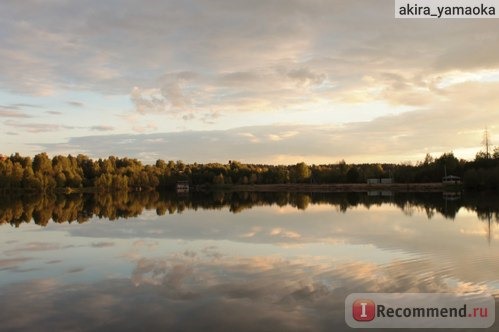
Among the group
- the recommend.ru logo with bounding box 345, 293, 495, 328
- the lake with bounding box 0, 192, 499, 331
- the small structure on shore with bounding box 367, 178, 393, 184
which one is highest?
the small structure on shore with bounding box 367, 178, 393, 184

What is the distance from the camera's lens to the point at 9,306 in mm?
13445

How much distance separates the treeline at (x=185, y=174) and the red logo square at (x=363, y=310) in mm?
88827

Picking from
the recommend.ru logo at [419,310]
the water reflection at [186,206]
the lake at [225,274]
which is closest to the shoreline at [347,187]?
the water reflection at [186,206]

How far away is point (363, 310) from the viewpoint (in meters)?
12.2

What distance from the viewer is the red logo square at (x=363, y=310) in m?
11.6

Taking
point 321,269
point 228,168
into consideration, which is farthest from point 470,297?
point 228,168

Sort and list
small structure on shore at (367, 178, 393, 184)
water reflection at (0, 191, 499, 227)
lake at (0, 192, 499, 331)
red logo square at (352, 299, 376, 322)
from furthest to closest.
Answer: small structure on shore at (367, 178, 393, 184) → water reflection at (0, 191, 499, 227) → lake at (0, 192, 499, 331) → red logo square at (352, 299, 376, 322)

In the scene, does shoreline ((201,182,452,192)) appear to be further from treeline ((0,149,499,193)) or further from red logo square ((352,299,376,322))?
red logo square ((352,299,376,322))

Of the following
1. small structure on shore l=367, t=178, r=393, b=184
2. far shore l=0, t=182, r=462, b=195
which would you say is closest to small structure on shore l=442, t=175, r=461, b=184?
far shore l=0, t=182, r=462, b=195

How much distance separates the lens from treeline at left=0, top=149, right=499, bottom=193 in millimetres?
113238

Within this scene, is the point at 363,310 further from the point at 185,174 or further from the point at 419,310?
the point at 185,174

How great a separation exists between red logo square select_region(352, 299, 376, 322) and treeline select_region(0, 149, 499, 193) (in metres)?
88.8

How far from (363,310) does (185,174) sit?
585ft

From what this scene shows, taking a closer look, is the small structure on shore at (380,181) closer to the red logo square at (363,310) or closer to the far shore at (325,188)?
the far shore at (325,188)
